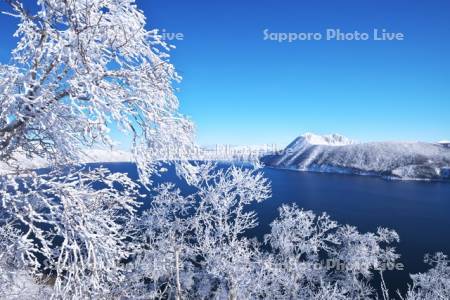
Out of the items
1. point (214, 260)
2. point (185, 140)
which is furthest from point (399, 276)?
point (185, 140)

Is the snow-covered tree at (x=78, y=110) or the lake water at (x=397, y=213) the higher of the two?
the snow-covered tree at (x=78, y=110)

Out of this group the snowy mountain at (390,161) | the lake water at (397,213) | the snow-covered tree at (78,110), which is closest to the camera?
the snow-covered tree at (78,110)

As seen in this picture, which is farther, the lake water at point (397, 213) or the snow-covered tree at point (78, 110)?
the lake water at point (397, 213)

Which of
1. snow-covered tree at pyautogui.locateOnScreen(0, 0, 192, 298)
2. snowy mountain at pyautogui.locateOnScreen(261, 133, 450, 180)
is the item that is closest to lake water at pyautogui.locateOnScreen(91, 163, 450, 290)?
snow-covered tree at pyautogui.locateOnScreen(0, 0, 192, 298)

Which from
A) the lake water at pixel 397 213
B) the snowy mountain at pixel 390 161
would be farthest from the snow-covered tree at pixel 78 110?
the snowy mountain at pixel 390 161

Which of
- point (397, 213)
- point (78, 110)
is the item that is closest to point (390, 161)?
point (397, 213)

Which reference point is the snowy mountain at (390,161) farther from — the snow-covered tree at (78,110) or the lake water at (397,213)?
the snow-covered tree at (78,110)

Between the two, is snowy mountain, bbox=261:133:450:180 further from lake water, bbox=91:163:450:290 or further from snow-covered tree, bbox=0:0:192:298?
snow-covered tree, bbox=0:0:192:298

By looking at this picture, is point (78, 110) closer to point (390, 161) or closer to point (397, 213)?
point (397, 213)

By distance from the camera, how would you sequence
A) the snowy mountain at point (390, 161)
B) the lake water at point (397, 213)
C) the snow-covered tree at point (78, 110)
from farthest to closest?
1. the snowy mountain at point (390, 161)
2. the lake water at point (397, 213)
3. the snow-covered tree at point (78, 110)

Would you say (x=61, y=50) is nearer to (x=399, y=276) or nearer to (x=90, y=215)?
(x=90, y=215)

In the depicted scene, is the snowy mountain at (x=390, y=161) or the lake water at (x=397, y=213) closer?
the lake water at (x=397, y=213)
